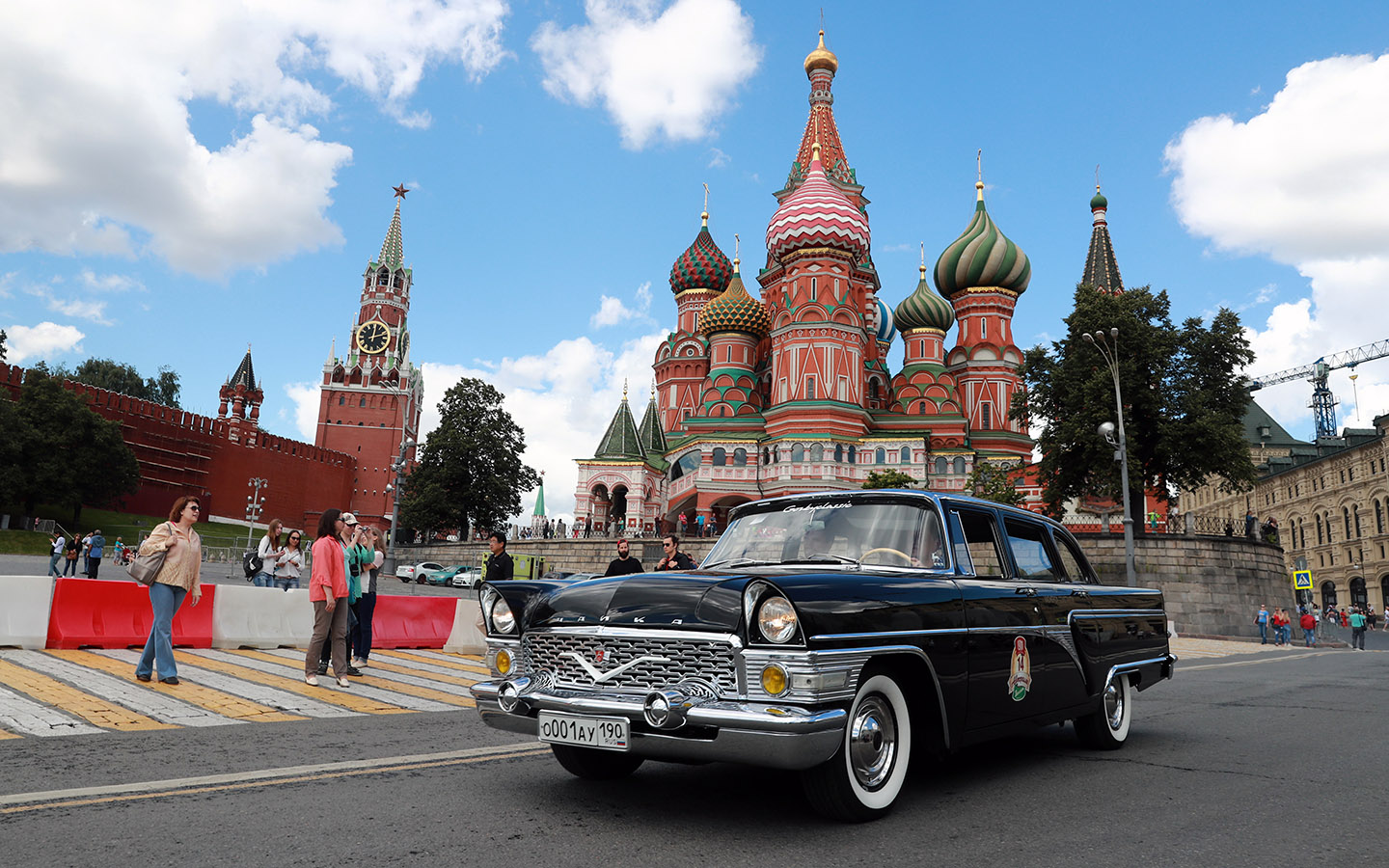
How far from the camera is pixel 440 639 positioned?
538 inches

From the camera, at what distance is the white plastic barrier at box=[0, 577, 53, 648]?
9477 millimetres

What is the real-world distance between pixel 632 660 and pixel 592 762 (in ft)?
3.64

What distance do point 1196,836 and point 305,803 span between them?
399 cm

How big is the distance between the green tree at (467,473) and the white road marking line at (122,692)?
140 feet

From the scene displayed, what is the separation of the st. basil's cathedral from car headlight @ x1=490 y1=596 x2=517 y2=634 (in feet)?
126

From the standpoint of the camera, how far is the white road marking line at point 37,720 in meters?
5.70

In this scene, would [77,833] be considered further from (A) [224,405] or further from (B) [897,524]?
(A) [224,405]

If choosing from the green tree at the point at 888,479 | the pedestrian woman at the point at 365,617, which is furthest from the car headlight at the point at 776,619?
the green tree at the point at 888,479

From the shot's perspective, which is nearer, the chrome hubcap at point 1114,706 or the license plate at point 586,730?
the license plate at point 586,730

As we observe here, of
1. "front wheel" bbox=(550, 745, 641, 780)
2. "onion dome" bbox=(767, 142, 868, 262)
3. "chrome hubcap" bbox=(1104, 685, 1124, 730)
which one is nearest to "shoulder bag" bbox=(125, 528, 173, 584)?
"front wheel" bbox=(550, 745, 641, 780)

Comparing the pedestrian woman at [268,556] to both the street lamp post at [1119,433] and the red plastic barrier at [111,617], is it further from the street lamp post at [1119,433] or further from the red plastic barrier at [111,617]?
the street lamp post at [1119,433]

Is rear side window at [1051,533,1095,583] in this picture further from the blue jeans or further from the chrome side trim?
the blue jeans

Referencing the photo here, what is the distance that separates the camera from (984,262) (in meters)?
53.4

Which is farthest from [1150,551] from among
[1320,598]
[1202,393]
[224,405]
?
[224,405]
